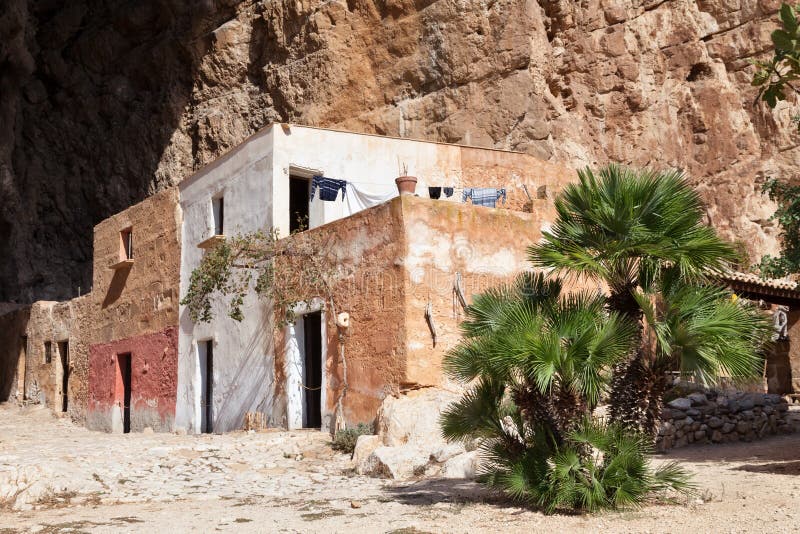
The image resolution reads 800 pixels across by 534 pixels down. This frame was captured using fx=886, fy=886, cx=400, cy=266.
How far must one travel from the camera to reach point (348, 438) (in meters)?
12.9

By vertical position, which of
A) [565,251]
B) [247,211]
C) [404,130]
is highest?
[404,130]

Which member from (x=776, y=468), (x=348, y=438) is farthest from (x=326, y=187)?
(x=776, y=468)

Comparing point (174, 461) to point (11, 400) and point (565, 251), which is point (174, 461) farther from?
point (11, 400)

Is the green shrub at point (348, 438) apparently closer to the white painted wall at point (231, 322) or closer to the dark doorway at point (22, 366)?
the white painted wall at point (231, 322)

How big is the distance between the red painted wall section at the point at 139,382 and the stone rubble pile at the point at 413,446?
319 inches

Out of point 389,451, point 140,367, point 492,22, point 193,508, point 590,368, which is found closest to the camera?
point 590,368

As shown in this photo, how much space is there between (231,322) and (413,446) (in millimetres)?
6716

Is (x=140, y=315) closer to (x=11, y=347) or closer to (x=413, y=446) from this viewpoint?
(x=11, y=347)

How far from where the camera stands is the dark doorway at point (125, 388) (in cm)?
2189

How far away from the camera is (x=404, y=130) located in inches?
989

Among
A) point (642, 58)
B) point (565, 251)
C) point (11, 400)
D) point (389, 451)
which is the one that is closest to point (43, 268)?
point (11, 400)

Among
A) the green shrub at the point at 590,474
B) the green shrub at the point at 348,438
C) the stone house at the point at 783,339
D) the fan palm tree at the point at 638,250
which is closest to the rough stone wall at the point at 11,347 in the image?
the green shrub at the point at 348,438

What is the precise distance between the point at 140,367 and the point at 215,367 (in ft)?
12.9

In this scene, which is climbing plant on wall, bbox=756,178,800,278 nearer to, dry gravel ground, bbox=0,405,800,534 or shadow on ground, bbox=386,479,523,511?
dry gravel ground, bbox=0,405,800,534
